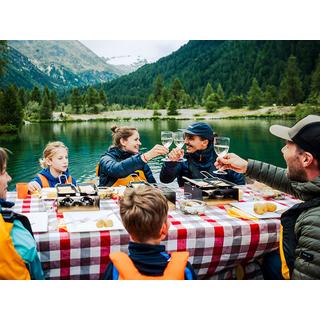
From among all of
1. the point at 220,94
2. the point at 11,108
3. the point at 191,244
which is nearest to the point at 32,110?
the point at 11,108

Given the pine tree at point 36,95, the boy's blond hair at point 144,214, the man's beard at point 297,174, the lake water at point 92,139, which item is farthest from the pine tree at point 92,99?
the boy's blond hair at point 144,214

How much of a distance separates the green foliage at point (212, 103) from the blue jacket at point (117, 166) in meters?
4.92

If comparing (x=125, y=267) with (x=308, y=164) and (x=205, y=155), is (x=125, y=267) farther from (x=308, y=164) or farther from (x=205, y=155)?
(x=205, y=155)

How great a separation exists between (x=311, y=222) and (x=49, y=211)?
139 cm

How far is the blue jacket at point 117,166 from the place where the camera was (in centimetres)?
330

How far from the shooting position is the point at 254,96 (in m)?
8.57

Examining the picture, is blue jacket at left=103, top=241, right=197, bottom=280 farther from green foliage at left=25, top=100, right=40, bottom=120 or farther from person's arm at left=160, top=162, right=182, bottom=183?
green foliage at left=25, top=100, right=40, bottom=120

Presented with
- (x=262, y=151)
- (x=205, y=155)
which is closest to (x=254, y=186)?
(x=205, y=155)

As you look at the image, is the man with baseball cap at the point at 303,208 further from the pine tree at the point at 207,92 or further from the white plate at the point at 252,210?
the pine tree at the point at 207,92

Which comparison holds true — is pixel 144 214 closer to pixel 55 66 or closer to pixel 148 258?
pixel 148 258

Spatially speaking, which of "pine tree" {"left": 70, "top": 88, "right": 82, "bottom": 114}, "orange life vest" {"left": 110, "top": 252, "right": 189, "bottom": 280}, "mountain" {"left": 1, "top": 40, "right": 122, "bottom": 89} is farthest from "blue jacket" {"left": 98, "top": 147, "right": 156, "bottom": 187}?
"pine tree" {"left": 70, "top": 88, "right": 82, "bottom": 114}

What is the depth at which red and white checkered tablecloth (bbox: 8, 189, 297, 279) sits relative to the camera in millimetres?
1884

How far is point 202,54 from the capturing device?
24.7 ft

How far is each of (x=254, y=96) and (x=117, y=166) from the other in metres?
5.85
